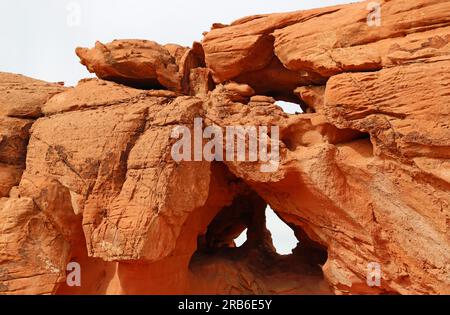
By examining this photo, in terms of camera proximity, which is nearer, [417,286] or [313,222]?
[417,286]

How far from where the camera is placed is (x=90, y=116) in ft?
23.1

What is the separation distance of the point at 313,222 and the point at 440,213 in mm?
2127

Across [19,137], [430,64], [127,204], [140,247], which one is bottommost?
[140,247]

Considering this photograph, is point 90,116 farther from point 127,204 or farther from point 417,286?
point 417,286

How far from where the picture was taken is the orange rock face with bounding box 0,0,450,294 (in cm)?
548

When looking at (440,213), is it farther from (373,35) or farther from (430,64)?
(373,35)

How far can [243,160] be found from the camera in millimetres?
6902

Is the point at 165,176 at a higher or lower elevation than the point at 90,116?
lower

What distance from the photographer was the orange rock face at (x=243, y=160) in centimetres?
548
